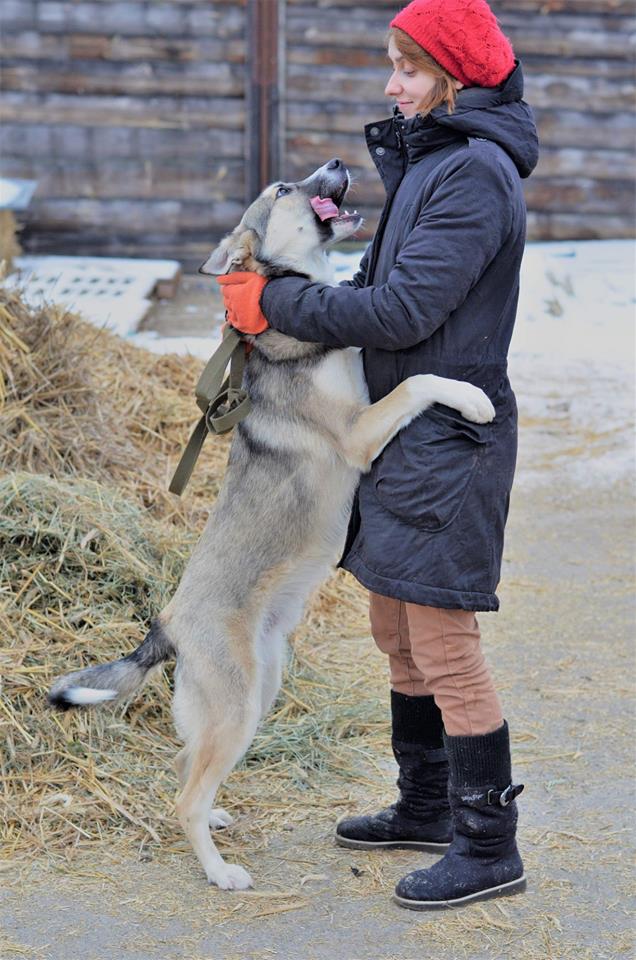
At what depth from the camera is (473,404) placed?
2863mm

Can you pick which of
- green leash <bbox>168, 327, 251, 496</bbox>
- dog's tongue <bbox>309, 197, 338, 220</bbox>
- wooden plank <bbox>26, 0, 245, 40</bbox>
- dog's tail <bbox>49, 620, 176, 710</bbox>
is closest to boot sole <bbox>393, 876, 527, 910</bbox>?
dog's tail <bbox>49, 620, 176, 710</bbox>

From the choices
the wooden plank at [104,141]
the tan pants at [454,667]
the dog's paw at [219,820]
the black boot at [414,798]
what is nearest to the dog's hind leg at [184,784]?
the dog's paw at [219,820]

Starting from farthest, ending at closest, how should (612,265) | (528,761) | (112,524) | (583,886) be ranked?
(612,265) < (112,524) < (528,761) < (583,886)

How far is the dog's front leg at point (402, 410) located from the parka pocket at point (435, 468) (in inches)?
1.6

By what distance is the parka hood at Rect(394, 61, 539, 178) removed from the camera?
2.82 metres

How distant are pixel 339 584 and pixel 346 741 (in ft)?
4.73

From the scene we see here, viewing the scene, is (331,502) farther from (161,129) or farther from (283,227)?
(161,129)

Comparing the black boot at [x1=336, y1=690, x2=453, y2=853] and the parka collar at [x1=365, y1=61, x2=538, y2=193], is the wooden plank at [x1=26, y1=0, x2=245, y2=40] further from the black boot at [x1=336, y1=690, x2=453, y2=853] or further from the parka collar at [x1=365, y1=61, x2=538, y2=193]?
the black boot at [x1=336, y1=690, x2=453, y2=853]

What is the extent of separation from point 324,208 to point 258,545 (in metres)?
1.08

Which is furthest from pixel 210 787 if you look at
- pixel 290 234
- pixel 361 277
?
pixel 290 234

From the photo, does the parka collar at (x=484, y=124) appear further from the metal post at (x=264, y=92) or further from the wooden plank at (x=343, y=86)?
the wooden plank at (x=343, y=86)

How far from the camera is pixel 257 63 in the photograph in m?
11.4

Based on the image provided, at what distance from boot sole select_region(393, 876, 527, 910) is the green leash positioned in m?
1.34

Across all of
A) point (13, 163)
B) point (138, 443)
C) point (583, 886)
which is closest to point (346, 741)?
point (583, 886)
